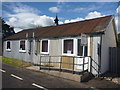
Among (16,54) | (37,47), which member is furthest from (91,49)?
(16,54)

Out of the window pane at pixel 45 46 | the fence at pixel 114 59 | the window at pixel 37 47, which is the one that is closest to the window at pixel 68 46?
the window pane at pixel 45 46

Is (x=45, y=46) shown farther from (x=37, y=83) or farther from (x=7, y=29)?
(x=7, y=29)

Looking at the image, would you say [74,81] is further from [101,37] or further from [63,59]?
[101,37]

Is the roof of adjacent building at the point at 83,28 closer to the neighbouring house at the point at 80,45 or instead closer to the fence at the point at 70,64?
the neighbouring house at the point at 80,45

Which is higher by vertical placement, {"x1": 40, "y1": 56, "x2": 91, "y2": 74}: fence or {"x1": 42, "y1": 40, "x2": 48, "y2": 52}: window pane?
{"x1": 42, "y1": 40, "x2": 48, "y2": 52}: window pane

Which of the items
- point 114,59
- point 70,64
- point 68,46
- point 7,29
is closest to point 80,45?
point 68,46

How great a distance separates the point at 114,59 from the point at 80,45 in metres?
3.14

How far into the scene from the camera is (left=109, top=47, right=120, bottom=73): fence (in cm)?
914

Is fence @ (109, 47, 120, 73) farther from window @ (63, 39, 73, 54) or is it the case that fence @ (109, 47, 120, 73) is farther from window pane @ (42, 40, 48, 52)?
window pane @ (42, 40, 48, 52)

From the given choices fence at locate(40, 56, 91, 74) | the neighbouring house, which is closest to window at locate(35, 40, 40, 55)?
the neighbouring house

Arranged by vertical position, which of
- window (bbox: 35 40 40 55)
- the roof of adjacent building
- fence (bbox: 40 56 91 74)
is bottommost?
fence (bbox: 40 56 91 74)

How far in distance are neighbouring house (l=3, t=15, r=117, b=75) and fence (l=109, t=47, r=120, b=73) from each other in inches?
18.5

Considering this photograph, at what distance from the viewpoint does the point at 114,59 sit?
9.35 metres

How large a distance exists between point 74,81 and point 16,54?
10.8 metres
